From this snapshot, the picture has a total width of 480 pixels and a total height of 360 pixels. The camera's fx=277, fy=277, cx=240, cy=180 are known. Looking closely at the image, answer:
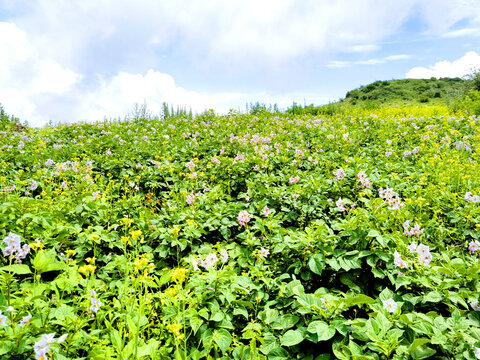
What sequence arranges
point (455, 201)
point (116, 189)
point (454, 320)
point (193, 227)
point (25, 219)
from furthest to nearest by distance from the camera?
point (116, 189)
point (455, 201)
point (193, 227)
point (25, 219)
point (454, 320)

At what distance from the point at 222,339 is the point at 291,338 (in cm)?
46

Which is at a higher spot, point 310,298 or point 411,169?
point 411,169

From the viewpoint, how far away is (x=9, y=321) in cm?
168

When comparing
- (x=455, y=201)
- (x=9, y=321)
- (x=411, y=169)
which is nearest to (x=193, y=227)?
(x=9, y=321)

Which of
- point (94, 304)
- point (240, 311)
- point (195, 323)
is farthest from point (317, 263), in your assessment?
point (94, 304)

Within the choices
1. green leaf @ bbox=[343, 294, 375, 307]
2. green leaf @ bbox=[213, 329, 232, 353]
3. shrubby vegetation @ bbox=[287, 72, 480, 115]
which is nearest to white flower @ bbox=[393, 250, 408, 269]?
green leaf @ bbox=[343, 294, 375, 307]

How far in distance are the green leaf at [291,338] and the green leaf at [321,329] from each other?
96mm

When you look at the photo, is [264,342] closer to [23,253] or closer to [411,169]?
[23,253]

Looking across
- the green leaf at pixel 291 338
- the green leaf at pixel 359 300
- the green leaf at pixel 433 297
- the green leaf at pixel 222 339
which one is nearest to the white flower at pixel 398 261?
the green leaf at pixel 433 297

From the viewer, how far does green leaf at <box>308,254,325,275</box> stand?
7.13 feet

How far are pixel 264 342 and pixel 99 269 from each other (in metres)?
1.79

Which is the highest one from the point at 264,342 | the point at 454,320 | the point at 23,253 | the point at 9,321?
the point at 23,253

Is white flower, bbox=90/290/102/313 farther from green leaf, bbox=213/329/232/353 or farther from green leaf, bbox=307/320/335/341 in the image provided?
green leaf, bbox=307/320/335/341

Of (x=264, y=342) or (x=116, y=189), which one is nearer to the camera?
(x=264, y=342)
